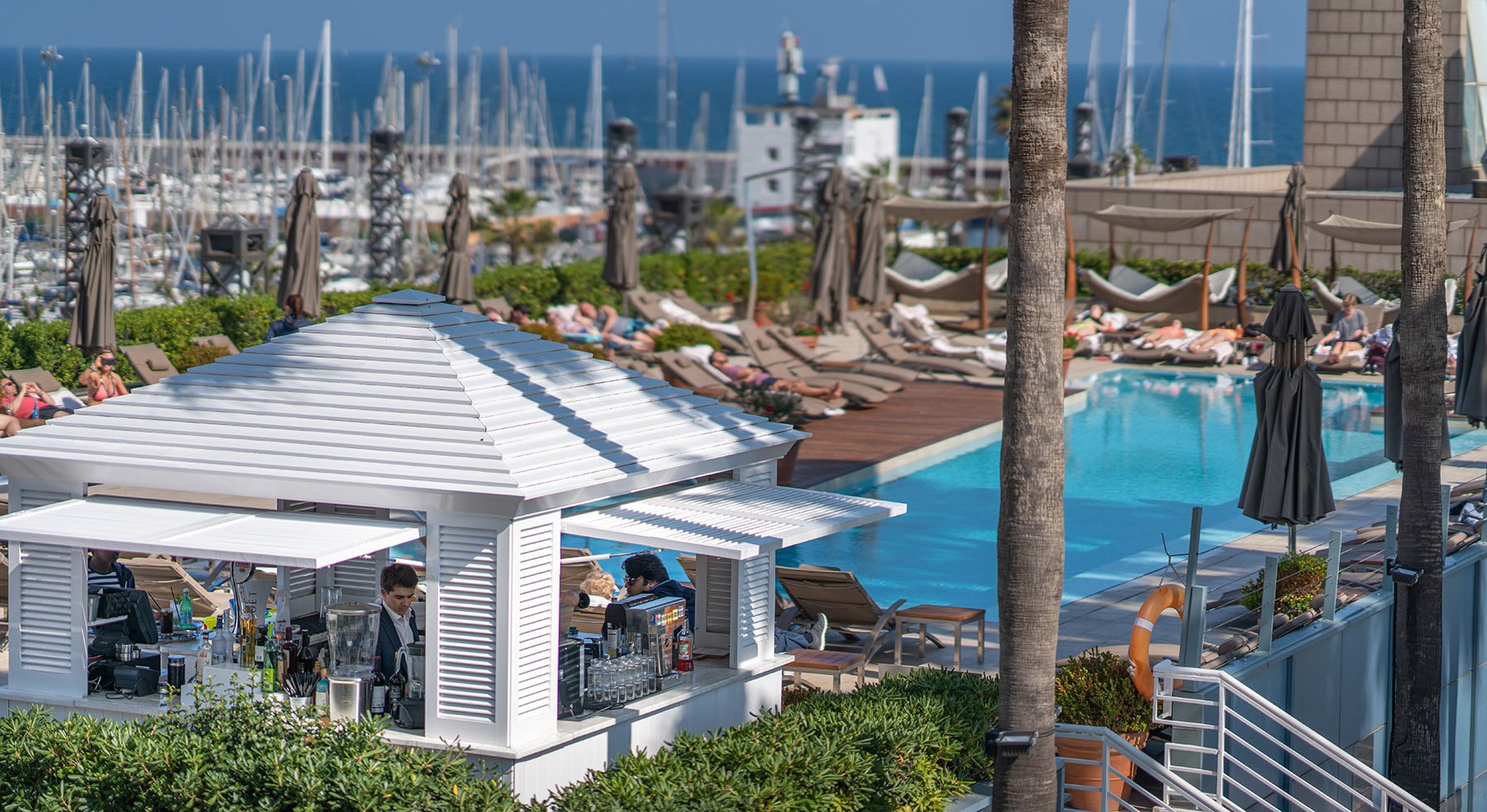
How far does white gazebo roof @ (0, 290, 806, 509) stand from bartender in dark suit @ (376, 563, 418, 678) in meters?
0.49

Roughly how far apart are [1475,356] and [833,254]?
485 inches

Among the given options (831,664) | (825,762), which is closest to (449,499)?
(825,762)

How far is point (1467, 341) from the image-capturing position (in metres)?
13.8

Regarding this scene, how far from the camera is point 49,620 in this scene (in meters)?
7.81

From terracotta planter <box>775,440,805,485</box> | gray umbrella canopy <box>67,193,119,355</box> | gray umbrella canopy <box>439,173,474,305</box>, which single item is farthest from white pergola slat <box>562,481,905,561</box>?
gray umbrella canopy <box>439,173,474,305</box>

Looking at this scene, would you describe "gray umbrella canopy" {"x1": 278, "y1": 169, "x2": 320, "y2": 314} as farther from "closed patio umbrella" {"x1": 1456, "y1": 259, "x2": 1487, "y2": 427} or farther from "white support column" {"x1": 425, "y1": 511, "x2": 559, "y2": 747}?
"white support column" {"x1": 425, "y1": 511, "x2": 559, "y2": 747}

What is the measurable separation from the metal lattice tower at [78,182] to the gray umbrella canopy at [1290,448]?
64.9ft

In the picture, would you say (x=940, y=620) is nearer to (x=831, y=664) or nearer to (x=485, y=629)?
(x=831, y=664)

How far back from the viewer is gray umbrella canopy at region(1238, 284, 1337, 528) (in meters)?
11.2

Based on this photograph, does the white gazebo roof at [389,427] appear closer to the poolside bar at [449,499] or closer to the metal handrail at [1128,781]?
the poolside bar at [449,499]

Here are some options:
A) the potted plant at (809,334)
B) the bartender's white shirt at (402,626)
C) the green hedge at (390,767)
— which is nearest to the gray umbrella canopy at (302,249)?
the potted plant at (809,334)

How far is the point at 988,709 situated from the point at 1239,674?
1681mm

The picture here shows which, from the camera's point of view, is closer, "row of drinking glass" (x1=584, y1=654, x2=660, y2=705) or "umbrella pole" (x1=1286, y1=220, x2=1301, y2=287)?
"row of drinking glass" (x1=584, y1=654, x2=660, y2=705)

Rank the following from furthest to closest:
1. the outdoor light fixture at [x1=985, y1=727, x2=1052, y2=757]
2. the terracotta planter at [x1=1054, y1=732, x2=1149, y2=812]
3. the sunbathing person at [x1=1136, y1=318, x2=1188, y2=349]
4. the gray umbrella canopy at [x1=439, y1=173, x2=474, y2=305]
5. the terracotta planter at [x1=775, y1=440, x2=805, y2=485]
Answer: the sunbathing person at [x1=1136, y1=318, x2=1188, y2=349] → the gray umbrella canopy at [x1=439, y1=173, x2=474, y2=305] → the terracotta planter at [x1=775, y1=440, x2=805, y2=485] → the terracotta planter at [x1=1054, y1=732, x2=1149, y2=812] → the outdoor light fixture at [x1=985, y1=727, x2=1052, y2=757]
